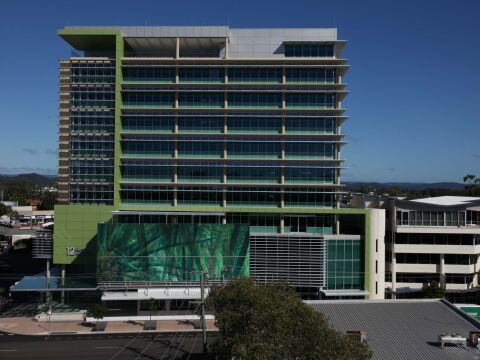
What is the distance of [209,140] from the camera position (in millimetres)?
75062

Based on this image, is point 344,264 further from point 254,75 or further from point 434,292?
point 254,75

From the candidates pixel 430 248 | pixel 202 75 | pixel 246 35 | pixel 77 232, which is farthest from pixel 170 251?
pixel 430 248

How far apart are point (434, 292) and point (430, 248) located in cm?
827

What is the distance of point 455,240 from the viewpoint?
76.6 m

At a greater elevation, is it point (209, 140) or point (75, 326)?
point (209, 140)

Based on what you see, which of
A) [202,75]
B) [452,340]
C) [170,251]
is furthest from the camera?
[202,75]

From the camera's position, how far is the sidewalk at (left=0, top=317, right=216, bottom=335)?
61156 millimetres

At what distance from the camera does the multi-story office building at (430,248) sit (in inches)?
3002

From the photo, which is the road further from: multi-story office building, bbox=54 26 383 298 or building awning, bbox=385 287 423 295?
building awning, bbox=385 287 423 295

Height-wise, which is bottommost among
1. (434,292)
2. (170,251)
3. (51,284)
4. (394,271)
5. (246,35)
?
(434,292)

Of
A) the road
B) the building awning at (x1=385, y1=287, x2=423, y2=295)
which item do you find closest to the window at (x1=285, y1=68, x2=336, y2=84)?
the building awning at (x1=385, y1=287, x2=423, y2=295)

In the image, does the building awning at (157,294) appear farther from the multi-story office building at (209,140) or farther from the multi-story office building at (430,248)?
the multi-story office building at (430,248)

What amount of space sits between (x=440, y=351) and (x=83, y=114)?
5882 cm

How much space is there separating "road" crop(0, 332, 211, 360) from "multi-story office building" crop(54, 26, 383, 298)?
17856mm
